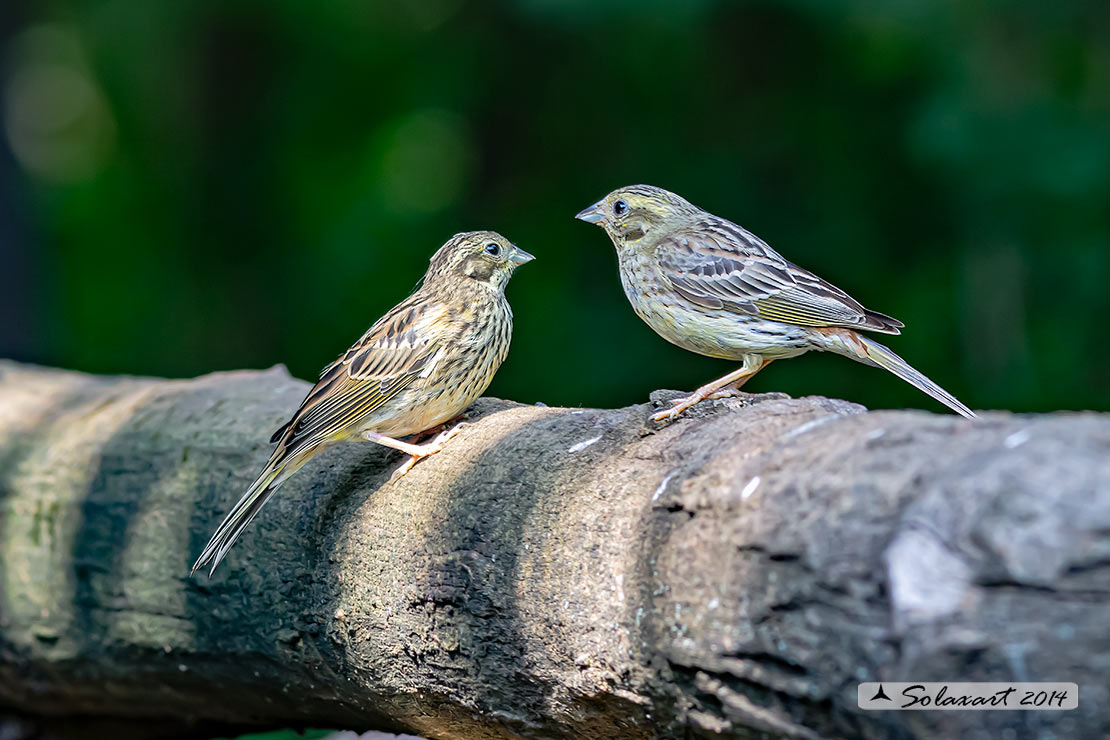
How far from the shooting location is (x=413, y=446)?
3.55 m

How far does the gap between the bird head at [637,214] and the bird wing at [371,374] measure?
0.78m

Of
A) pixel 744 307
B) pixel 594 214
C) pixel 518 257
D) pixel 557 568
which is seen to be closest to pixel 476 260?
pixel 518 257

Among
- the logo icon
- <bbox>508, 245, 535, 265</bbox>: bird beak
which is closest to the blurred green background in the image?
<bbox>508, 245, 535, 265</bbox>: bird beak

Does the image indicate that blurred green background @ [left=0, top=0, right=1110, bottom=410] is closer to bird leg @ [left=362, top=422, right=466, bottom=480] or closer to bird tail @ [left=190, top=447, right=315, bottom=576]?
bird leg @ [left=362, top=422, right=466, bottom=480]

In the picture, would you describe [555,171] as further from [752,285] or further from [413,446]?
[413,446]

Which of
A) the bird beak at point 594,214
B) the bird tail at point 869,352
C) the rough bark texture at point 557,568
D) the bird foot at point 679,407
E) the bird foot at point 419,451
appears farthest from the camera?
the bird beak at point 594,214

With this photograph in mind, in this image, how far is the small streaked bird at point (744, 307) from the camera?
3.83 metres

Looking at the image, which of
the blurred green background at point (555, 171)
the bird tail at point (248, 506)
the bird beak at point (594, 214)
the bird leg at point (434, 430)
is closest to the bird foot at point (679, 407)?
the bird leg at point (434, 430)

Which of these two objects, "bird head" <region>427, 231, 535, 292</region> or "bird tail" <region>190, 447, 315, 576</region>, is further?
"bird head" <region>427, 231, 535, 292</region>

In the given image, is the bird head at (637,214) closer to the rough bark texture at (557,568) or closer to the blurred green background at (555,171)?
the rough bark texture at (557,568)

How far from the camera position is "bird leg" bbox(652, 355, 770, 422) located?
2.95 metres

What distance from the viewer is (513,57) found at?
842 centimetres

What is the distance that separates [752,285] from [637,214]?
61cm

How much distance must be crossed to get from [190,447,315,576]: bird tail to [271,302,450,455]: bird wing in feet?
0.18
